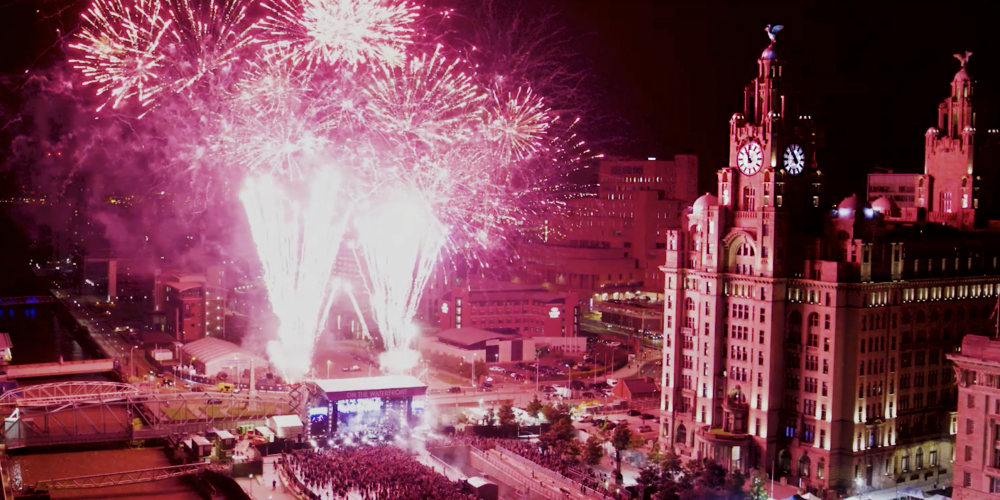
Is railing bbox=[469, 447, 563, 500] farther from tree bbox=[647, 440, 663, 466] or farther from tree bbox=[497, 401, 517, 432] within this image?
tree bbox=[647, 440, 663, 466]

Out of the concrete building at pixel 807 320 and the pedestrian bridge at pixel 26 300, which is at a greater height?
the concrete building at pixel 807 320

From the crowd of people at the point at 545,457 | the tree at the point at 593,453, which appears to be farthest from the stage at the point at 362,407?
the tree at the point at 593,453

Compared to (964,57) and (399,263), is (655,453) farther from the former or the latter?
(964,57)

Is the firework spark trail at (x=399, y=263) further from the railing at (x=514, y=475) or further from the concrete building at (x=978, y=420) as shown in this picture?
the concrete building at (x=978, y=420)

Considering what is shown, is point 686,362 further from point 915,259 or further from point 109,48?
point 109,48

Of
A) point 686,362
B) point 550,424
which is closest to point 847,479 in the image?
point 686,362

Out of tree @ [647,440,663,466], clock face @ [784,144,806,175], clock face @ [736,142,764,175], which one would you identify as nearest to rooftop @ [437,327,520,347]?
tree @ [647,440,663,466]
